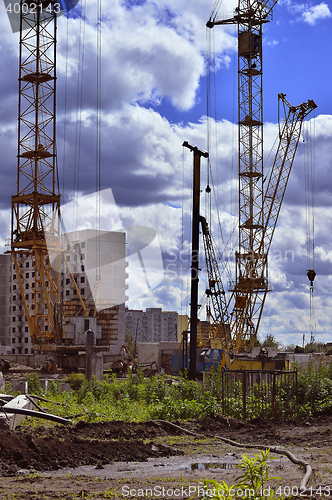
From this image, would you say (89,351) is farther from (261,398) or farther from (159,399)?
(261,398)

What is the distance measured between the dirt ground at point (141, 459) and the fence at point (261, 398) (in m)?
1.51

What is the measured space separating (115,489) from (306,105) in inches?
1926

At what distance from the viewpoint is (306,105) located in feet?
A: 167

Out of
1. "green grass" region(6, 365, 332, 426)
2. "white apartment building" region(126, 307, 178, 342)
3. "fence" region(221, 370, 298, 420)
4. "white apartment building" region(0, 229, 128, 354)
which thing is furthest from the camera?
"white apartment building" region(126, 307, 178, 342)

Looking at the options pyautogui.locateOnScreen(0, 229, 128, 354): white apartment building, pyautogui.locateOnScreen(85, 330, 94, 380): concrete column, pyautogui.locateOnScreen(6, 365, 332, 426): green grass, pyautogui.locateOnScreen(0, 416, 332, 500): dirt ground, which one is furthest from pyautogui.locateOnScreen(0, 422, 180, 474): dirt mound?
pyautogui.locateOnScreen(0, 229, 128, 354): white apartment building

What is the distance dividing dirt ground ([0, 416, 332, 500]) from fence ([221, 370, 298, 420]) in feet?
4.94

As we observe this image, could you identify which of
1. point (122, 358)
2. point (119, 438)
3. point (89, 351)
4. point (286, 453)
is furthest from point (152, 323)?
point (286, 453)

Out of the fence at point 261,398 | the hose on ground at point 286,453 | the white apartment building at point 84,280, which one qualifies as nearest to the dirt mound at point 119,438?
the hose on ground at point 286,453

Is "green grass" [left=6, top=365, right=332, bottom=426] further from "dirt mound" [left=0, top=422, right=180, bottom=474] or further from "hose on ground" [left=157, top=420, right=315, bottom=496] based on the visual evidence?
"dirt mound" [left=0, top=422, right=180, bottom=474]

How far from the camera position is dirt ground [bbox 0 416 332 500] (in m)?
6.48

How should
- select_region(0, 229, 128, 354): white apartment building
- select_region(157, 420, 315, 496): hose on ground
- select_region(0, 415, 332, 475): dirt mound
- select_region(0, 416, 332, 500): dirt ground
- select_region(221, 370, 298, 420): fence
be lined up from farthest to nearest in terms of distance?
select_region(0, 229, 128, 354): white apartment building → select_region(221, 370, 298, 420): fence → select_region(0, 415, 332, 475): dirt mound → select_region(0, 416, 332, 500): dirt ground → select_region(157, 420, 315, 496): hose on ground

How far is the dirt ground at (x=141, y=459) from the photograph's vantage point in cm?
648

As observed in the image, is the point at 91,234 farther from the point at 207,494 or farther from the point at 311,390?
the point at 207,494

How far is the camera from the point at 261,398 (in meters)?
14.8
